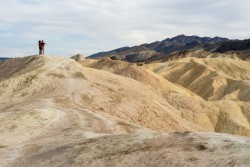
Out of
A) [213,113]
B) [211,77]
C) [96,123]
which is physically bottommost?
[213,113]

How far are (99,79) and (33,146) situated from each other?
70.3 feet

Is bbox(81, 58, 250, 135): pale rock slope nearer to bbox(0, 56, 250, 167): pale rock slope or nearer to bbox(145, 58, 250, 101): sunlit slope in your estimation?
bbox(0, 56, 250, 167): pale rock slope

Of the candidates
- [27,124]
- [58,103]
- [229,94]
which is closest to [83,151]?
[27,124]

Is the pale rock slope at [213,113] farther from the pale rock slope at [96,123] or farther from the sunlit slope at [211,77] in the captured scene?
the sunlit slope at [211,77]

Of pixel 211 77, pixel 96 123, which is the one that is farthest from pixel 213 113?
pixel 211 77

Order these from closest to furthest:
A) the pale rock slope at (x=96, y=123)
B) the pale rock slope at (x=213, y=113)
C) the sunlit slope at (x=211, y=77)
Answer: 1. the pale rock slope at (x=96, y=123)
2. the pale rock slope at (x=213, y=113)
3. the sunlit slope at (x=211, y=77)

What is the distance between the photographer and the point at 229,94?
286ft

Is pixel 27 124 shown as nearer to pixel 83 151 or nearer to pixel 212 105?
pixel 83 151

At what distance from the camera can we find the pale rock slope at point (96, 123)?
17.6 m

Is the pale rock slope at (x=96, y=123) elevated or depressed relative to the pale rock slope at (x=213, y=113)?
elevated

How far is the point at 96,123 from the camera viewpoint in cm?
2831

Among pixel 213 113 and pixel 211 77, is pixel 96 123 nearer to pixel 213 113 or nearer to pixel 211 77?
pixel 213 113

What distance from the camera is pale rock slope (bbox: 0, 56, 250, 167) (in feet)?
57.8

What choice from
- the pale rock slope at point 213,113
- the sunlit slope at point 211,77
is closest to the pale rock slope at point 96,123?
the pale rock slope at point 213,113
